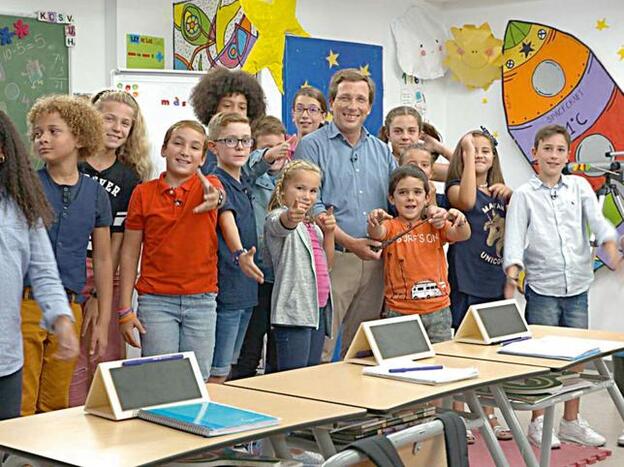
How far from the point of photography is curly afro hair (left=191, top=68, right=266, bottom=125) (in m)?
4.08

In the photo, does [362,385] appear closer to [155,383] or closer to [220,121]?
[155,383]

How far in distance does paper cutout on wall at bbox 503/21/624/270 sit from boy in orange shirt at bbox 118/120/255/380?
3.68m

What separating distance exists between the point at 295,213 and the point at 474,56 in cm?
404

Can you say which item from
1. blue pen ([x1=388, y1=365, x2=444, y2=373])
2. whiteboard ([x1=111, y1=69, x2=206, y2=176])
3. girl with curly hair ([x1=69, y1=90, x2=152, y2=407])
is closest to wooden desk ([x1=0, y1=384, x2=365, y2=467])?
blue pen ([x1=388, y1=365, x2=444, y2=373])

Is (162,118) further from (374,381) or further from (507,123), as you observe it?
(374,381)

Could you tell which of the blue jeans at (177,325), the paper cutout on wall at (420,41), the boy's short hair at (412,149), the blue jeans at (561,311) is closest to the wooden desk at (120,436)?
the blue jeans at (177,325)

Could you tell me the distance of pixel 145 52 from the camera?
20.6 ft

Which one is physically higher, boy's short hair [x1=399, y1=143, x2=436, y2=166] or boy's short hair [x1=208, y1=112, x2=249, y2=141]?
boy's short hair [x1=208, y1=112, x2=249, y2=141]

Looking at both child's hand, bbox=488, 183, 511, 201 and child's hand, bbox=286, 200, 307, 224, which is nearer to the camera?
child's hand, bbox=286, 200, 307, 224

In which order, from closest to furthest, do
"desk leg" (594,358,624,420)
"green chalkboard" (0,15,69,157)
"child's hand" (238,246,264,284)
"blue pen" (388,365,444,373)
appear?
"blue pen" (388,365,444,373) → "child's hand" (238,246,264,284) → "desk leg" (594,358,624,420) → "green chalkboard" (0,15,69,157)

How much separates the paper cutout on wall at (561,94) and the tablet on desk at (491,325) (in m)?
3.08

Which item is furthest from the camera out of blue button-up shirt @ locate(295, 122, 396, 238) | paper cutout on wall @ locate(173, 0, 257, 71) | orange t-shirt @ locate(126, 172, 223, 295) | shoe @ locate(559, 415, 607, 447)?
paper cutout on wall @ locate(173, 0, 257, 71)

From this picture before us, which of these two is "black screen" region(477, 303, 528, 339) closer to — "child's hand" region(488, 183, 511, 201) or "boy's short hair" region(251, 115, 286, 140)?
"child's hand" region(488, 183, 511, 201)

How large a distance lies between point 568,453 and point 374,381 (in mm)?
1993
